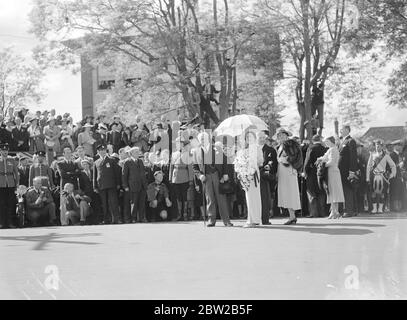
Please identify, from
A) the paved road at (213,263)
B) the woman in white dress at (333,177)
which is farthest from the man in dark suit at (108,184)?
the woman in white dress at (333,177)

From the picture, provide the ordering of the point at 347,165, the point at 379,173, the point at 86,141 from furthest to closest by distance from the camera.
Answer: the point at 86,141 → the point at 379,173 → the point at 347,165

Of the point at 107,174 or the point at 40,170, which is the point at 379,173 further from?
the point at 40,170

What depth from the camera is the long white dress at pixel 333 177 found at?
1795 cm

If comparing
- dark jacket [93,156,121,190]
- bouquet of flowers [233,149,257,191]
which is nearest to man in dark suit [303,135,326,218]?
bouquet of flowers [233,149,257,191]

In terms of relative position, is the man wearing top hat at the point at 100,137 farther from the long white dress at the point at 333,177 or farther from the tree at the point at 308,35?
the tree at the point at 308,35

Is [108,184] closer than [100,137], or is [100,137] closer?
[108,184]

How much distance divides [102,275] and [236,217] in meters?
11.0

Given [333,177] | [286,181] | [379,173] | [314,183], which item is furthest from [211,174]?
[379,173]

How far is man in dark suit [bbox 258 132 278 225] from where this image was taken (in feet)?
53.5

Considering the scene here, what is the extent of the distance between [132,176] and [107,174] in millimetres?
628

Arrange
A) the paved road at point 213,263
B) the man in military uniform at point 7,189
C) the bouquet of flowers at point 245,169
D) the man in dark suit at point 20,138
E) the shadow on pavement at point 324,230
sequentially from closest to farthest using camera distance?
the paved road at point 213,263, the shadow on pavement at point 324,230, the bouquet of flowers at point 245,169, the man in military uniform at point 7,189, the man in dark suit at point 20,138

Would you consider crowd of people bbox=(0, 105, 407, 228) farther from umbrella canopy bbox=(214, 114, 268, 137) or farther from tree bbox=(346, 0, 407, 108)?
tree bbox=(346, 0, 407, 108)

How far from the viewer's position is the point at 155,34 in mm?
32406

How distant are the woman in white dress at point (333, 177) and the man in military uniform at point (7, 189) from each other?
7.37m
